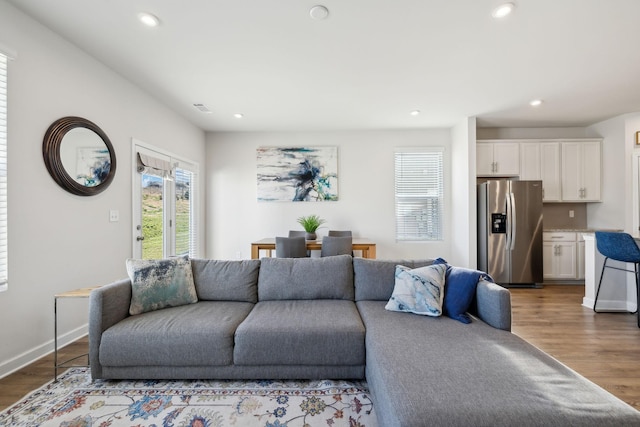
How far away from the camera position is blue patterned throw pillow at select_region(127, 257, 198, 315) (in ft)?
6.59

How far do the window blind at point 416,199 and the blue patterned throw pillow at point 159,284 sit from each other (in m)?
3.63

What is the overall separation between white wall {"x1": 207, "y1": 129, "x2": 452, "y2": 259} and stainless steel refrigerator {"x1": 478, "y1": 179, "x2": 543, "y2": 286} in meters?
0.76

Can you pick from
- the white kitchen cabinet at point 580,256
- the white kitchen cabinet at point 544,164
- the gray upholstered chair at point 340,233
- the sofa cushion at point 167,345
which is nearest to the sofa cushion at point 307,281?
the sofa cushion at point 167,345

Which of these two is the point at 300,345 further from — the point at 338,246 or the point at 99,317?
the point at 338,246

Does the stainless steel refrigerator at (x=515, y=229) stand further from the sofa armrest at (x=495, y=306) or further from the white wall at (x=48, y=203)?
the white wall at (x=48, y=203)

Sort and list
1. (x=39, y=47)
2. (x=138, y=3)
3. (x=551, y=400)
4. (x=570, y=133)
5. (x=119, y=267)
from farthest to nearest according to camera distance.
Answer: (x=570, y=133) → (x=119, y=267) → (x=39, y=47) → (x=138, y=3) → (x=551, y=400)

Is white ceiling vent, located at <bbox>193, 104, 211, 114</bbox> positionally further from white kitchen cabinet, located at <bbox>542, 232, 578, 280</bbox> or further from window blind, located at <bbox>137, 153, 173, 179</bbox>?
white kitchen cabinet, located at <bbox>542, 232, 578, 280</bbox>

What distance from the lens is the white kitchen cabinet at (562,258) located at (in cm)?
432

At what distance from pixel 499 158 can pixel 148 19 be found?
498 centimetres

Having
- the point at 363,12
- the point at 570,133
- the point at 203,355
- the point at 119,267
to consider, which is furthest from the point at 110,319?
the point at 570,133

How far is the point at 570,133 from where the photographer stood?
4715 millimetres

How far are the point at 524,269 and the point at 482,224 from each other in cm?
90

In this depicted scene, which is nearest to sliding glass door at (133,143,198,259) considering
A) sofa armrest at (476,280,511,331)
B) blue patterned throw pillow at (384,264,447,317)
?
blue patterned throw pillow at (384,264,447,317)

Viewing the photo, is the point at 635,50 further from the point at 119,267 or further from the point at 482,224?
the point at 119,267
